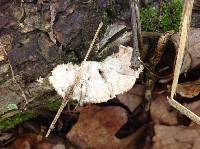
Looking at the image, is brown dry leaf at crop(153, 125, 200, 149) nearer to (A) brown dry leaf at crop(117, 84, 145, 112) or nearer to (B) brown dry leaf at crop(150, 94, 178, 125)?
(B) brown dry leaf at crop(150, 94, 178, 125)

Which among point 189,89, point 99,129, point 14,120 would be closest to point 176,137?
point 189,89

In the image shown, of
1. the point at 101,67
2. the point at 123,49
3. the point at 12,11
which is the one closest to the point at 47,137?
the point at 101,67

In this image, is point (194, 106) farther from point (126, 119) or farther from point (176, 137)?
point (126, 119)

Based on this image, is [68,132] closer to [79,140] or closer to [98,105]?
[79,140]

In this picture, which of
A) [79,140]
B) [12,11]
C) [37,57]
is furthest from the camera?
[79,140]

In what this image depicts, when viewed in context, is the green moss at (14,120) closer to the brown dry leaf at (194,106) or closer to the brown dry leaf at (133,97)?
the brown dry leaf at (133,97)

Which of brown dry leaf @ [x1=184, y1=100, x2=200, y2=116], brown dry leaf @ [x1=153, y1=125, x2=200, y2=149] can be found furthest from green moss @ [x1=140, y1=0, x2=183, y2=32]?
brown dry leaf @ [x1=153, y1=125, x2=200, y2=149]
